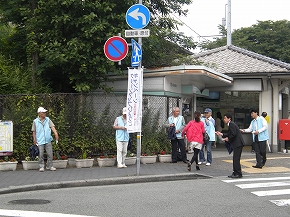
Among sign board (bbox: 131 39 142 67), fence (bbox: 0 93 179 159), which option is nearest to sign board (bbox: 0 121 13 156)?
fence (bbox: 0 93 179 159)

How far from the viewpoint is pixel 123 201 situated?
326 inches

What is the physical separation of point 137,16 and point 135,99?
2.23 meters

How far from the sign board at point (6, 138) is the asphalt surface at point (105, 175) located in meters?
0.64

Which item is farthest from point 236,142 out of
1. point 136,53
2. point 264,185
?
point 136,53

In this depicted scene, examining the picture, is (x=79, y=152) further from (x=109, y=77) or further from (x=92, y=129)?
(x=109, y=77)

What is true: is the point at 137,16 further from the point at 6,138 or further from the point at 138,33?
the point at 6,138

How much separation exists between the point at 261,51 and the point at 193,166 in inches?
1138

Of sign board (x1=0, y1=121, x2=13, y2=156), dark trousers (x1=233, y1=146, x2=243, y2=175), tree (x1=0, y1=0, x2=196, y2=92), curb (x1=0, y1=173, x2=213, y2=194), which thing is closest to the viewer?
curb (x1=0, y1=173, x2=213, y2=194)

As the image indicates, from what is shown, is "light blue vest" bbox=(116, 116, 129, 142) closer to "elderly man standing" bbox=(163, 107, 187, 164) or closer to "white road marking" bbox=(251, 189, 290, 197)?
"elderly man standing" bbox=(163, 107, 187, 164)

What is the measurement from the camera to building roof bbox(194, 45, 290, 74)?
19.0 meters

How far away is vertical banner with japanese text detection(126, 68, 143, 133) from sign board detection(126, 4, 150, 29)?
123 cm

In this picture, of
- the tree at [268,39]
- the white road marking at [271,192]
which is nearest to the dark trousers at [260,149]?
the white road marking at [271,192]

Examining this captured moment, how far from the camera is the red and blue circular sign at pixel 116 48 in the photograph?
11227 mm

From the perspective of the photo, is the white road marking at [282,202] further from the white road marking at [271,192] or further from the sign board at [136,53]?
the sign board at [136,53]
